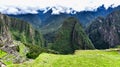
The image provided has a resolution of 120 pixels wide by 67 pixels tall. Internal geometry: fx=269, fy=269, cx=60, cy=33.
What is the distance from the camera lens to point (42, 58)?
130ft

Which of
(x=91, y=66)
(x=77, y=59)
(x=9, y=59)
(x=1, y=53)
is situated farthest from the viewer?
(x=1, y=53)

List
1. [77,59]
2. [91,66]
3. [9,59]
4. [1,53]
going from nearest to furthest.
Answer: [91,66], [77,59], [9,59], [1,53]

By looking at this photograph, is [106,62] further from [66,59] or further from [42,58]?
[42,58]

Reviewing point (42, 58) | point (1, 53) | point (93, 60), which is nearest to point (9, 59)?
point (1, 53)

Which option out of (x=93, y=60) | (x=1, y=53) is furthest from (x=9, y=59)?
(x=93, y=60)

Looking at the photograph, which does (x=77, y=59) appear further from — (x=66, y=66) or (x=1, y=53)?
(x=1, y=53)

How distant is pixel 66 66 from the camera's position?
35719mm

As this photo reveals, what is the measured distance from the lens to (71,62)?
3697 cm

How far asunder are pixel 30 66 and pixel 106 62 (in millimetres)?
10503

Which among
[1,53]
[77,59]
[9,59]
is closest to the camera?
[77,59]

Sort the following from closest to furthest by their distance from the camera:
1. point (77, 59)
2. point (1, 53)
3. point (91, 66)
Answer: point (91, 66) → point (77, 59) → point (1, 53)

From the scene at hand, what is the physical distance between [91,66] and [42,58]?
7.82m

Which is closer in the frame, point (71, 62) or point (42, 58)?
point (71, 62)

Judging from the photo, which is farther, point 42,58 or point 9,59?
point 9,59
